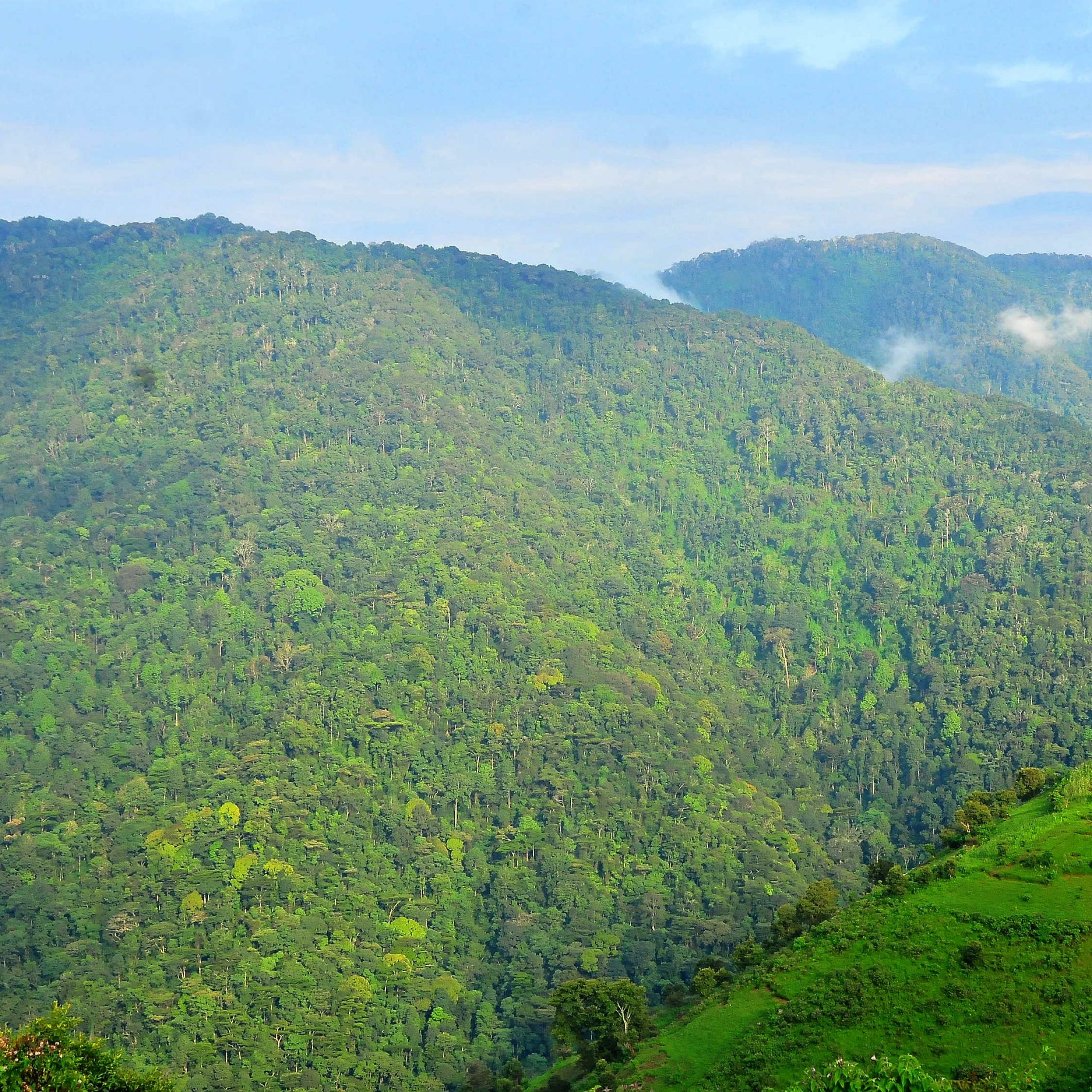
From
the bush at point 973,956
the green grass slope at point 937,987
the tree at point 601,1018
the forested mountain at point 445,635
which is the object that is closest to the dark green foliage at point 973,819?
the green grass slope at point 937,987

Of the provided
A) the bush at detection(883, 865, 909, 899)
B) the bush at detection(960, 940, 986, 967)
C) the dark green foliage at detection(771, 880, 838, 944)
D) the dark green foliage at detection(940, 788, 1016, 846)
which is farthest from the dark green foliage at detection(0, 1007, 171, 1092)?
the dark green foliage at detection(940, 788, 1016, 846)

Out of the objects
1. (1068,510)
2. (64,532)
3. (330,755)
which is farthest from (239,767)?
(1068,510)

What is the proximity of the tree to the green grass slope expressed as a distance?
49.7 inches

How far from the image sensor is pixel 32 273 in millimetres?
146000

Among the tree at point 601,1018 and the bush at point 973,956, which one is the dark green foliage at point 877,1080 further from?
the tree at point 601,1018

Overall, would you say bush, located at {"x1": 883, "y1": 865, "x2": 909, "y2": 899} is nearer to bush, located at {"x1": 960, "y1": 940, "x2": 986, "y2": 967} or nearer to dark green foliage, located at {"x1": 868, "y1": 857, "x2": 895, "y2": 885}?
dark green foliage, located at {"x1": 868, "y1": 857, "x2": 895, "y2": 885}

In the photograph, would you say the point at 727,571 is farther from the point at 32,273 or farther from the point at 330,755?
the point at 32,273

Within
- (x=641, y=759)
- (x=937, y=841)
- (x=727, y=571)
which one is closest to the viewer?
(x=937, y=841)

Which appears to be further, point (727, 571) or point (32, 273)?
point (32, 273)

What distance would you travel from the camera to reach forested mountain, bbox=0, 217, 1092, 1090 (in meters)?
72.0

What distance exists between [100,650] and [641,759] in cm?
4394

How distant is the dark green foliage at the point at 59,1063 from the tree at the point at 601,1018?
2412cm

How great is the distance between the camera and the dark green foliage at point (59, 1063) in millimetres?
25547

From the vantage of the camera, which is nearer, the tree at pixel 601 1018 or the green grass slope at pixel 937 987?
the green grass slope at pixel 937 987
